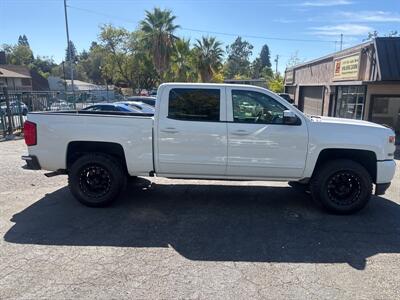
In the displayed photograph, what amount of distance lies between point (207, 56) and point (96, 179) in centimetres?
3537

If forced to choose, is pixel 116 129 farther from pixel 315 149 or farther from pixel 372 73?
pixel 372 73

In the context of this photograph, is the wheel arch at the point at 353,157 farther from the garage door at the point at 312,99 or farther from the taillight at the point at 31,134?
the garage door at the point at 312,99

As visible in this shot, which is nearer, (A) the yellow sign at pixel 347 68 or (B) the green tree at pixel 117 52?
(A) the yellow sign at pixel 347 68

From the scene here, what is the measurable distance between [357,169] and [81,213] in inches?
168

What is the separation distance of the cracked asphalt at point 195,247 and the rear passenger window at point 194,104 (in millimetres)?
1497

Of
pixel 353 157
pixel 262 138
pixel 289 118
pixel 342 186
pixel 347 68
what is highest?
pixel 347 68

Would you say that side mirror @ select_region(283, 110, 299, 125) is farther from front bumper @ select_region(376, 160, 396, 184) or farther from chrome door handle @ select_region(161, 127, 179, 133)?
chrome door handle @ select_region(161, 127, 179, 133)

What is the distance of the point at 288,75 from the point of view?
1191 inches

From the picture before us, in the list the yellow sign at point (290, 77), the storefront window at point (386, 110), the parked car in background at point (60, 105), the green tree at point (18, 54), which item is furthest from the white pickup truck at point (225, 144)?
the green tree at point (18, 54)

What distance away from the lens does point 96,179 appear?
5172 mm

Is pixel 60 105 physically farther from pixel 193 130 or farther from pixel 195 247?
pixel 195 247

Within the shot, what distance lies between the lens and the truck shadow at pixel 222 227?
3869 millimetres

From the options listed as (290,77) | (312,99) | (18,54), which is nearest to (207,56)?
(290,77)

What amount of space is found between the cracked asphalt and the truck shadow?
15 mm
